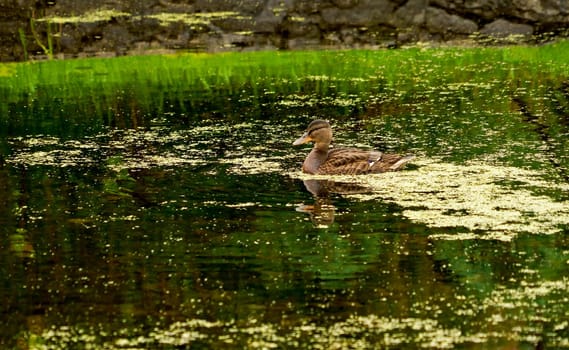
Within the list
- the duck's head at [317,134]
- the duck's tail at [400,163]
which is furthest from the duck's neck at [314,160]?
the duck's tail at [400,163]

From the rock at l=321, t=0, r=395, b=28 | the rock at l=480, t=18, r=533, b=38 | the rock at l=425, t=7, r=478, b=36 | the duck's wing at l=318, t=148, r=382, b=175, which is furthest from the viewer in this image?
the rock at l=321, t=0, r=395, b=28

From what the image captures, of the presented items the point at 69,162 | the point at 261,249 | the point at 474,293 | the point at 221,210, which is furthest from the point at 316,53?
the point at 474,293

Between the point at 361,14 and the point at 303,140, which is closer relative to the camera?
the point at 303,140

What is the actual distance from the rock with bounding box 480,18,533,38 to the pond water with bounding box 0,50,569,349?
4.20 meters

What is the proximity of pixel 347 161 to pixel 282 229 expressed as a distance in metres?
1.87

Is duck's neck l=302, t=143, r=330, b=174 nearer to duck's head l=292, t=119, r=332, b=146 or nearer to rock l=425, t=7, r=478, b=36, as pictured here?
duck's head l=292, t=119, r=332, b=146

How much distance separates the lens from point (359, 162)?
8.88m

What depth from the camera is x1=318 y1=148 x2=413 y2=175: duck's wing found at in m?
8.75

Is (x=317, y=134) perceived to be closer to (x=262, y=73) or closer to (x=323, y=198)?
(x=323, y=198)

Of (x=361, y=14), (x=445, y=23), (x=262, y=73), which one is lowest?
(x=262, y=73)

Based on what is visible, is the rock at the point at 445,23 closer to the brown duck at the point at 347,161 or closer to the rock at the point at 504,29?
the rock at the point at 504,29

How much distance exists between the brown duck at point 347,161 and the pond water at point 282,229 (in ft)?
0.42

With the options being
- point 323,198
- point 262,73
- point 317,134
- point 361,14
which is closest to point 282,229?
point 323,198

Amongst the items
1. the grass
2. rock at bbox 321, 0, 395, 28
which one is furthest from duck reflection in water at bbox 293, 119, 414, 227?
rock at bbox 321, 0, 395, 28
